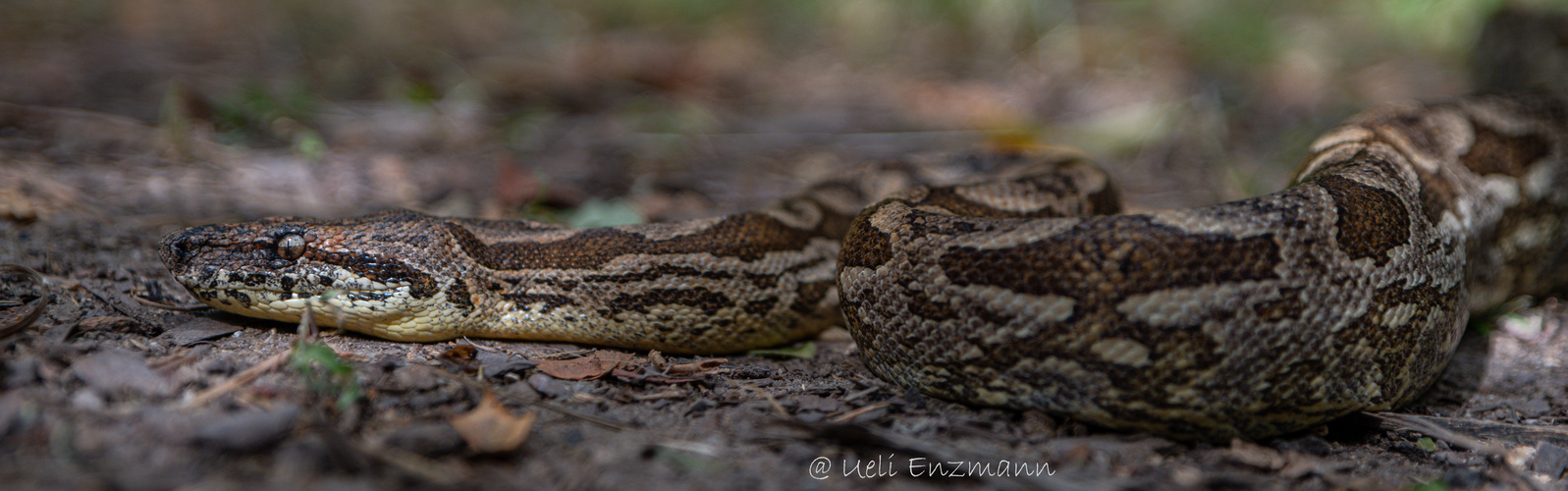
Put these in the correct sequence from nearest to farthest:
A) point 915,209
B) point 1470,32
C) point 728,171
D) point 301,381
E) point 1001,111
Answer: point 301,381, point 915,209, point 1470,32, point 728,171, point 1001,111

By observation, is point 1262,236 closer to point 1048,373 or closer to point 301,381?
point 1048,373

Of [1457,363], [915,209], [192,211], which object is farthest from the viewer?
[192,211]

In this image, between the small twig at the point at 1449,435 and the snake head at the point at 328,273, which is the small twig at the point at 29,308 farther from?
the small twig at the point at 1449,435

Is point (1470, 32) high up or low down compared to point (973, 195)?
up

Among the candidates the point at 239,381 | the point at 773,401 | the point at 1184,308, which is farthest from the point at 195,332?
the point at 1184,308

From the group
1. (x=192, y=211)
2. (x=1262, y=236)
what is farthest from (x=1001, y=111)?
(x=192, y=211)

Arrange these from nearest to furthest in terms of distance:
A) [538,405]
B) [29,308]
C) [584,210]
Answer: [538,405], [29,308], [584,210]

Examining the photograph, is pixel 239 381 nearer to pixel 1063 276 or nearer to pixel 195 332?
pixel 195 332

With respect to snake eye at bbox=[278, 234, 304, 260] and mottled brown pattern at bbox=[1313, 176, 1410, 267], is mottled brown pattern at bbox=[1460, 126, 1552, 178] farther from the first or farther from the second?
snake eye at bbox=[278, 234, 304, 260]
